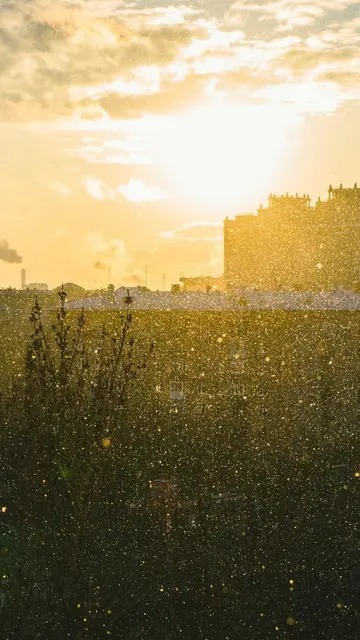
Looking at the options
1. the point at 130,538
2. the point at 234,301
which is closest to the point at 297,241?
the point at 234,301

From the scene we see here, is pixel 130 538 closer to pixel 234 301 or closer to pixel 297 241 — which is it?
pixel 234 301

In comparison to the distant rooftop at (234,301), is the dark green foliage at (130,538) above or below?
below

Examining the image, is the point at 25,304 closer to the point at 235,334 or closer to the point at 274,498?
the point at 235,334

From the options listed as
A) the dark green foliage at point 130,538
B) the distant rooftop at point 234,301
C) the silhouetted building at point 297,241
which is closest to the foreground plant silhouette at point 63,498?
the dark green foliage at point 130,538

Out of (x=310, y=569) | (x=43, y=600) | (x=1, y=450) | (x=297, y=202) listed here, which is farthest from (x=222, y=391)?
(x=297, y=202)

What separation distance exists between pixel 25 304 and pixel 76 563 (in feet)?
123

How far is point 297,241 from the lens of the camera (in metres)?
55.1

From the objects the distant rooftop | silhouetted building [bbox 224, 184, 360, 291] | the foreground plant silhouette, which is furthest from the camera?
silhouetted building [bbox 224, 184, 360, 291]

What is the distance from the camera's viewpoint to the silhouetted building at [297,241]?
5441 centimetres

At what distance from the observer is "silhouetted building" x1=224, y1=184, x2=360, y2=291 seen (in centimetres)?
5441

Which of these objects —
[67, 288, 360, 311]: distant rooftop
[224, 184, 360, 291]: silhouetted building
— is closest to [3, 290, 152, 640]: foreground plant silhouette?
[67, 288, 360, 311]: distant rooftop

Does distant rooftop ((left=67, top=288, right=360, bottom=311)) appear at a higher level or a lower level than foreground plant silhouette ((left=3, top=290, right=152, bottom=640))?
higher

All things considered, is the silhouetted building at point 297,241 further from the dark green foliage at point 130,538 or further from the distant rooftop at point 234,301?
the dark green foliage at point 130,538

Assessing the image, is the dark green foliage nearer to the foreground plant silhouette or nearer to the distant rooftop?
the foreground plant silhouette
